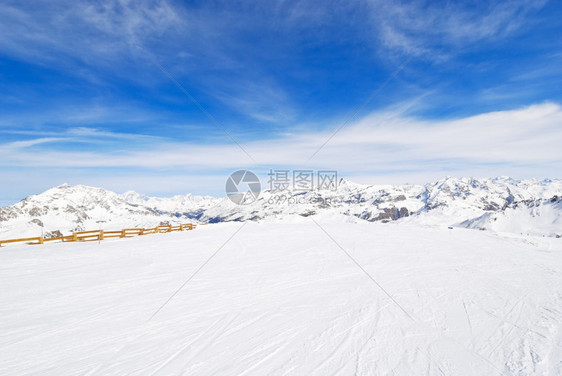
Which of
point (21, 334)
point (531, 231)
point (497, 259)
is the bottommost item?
point (531, 231)

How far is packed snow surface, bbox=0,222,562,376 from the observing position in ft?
21.8

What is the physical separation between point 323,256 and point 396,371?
12.3 metres

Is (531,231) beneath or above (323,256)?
beneath

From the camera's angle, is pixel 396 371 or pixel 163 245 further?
pixel 163 245

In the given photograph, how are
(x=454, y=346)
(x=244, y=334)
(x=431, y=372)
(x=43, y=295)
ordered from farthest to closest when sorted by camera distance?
(x=43, y=295), (x=244, y=334), (x=454, y=346), (x=431, y=372)

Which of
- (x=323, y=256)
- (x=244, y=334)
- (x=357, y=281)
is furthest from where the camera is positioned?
(x=323, y=256)

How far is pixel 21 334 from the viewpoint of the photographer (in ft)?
26.1

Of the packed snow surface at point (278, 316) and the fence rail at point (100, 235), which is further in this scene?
the fence rail at point (100, 235)

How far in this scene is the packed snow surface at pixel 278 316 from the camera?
664cm

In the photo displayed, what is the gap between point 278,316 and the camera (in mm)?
9164

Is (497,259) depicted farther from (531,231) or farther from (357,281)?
(531,231)

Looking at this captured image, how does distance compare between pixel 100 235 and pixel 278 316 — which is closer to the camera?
pixel 278 316

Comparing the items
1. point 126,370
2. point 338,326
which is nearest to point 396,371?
point 338,326

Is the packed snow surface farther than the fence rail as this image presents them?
No
